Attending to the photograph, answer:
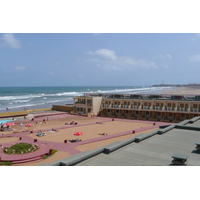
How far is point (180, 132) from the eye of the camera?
19.2m

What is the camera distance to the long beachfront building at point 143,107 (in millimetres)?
41250

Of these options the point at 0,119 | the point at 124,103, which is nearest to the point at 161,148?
the point at 124,103

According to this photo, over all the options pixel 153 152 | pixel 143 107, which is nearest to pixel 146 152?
pixel 153 152

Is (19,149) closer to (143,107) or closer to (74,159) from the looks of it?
(74,159)

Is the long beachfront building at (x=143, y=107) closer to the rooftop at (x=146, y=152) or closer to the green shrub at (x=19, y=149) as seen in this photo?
the rooftop at (x=146, y=152)

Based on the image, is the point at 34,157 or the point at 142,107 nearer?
the point at 34,157

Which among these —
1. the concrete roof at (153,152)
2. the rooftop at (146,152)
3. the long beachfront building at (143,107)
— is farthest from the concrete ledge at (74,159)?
the long beachfront building at (143,107)

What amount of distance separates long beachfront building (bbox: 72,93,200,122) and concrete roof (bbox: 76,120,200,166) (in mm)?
23911

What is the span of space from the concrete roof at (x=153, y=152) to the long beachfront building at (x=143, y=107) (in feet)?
78.4

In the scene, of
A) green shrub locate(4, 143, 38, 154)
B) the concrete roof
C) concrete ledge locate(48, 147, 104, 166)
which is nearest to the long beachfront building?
the concrete roof

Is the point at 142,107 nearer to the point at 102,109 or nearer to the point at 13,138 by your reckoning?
the point at 102,109

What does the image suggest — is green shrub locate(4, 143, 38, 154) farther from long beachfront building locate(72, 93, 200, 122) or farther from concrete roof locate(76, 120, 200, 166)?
long beachfront building locate(72, 93, 200, 122)

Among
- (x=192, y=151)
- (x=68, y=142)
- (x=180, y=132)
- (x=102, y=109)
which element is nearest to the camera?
(x=192, y=151)

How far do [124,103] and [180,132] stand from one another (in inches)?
1130
